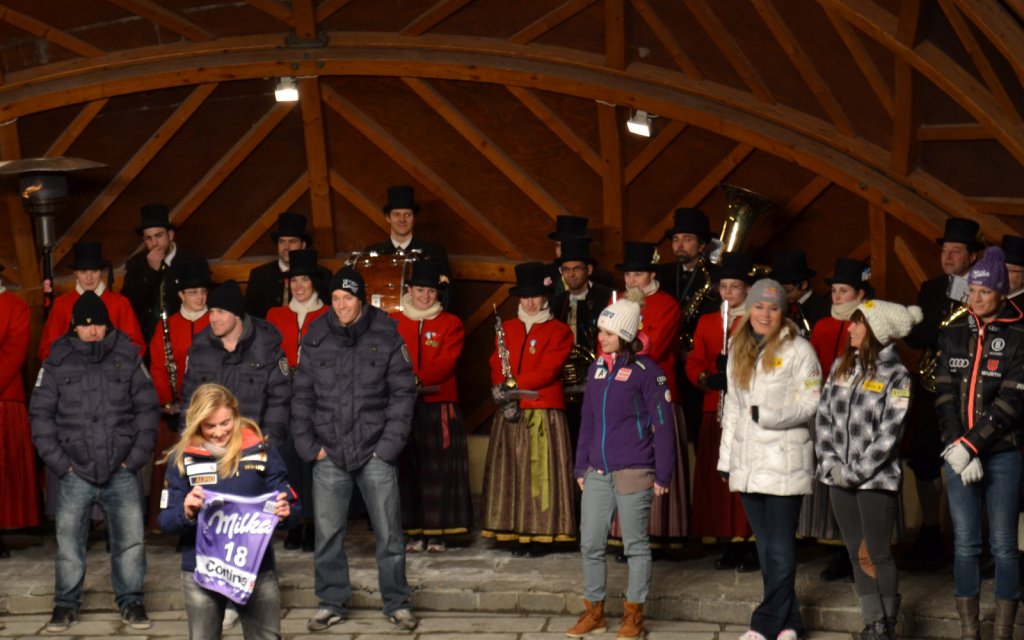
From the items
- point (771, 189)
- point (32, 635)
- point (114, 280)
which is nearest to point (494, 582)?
point (32, 635)

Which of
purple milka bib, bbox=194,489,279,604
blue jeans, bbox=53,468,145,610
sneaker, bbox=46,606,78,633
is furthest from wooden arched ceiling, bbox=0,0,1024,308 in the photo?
purple milka bib, bbox=194,489,279,604

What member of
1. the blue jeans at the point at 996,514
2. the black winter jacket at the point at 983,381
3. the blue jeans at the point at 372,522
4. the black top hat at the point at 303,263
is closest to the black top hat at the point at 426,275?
the black top hat at the point at 303,263

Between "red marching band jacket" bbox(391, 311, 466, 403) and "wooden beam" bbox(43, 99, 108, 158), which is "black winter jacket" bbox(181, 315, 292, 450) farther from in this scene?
"wooden beam" bbox(43, 99, 108, 158)

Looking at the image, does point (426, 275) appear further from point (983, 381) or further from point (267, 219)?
point (983, 381)

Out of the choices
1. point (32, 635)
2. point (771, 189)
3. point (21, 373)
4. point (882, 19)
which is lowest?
point (32, 635)

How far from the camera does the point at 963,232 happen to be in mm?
10672

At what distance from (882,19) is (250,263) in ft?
19.7

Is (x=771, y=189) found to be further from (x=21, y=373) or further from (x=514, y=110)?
(x=21, y=373)

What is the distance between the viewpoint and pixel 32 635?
34.8 ft

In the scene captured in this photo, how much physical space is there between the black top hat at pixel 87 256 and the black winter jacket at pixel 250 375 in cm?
198

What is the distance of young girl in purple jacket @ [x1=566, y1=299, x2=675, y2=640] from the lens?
9883 millimetres

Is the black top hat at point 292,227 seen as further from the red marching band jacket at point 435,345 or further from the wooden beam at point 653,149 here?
the wooden beam at point 653,149

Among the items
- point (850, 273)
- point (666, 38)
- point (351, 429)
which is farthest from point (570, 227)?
point (351, 429)

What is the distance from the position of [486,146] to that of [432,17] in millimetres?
1162
